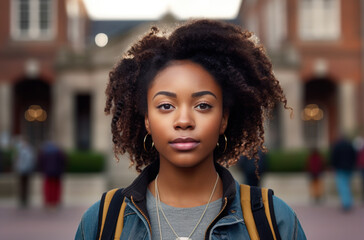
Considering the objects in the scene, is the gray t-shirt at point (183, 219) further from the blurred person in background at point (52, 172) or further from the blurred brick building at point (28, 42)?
the blurred brick building at point (28, 42)

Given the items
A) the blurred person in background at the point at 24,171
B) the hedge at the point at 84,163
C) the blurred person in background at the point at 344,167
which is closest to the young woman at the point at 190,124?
the blurred person in background at the point at 344,167

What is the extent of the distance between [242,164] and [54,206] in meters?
4.66

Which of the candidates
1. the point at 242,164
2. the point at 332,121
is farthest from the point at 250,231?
the point at 332,121

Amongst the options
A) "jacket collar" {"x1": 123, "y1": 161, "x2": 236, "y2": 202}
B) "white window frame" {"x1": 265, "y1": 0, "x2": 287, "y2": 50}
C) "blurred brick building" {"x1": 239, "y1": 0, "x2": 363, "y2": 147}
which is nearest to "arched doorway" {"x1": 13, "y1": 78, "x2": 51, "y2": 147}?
"white window frame" {"x1": 265, "y1": 0, "x2": 287, "y2": 50}

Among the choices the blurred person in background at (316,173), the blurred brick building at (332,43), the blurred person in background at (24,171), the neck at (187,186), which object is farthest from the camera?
the blurred brick building at (332,43)

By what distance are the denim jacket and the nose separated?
0.98ft

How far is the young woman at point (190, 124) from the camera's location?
7.06ft

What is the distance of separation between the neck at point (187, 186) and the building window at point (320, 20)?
73.4 ft

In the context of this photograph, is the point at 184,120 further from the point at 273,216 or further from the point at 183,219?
the point at 273,216

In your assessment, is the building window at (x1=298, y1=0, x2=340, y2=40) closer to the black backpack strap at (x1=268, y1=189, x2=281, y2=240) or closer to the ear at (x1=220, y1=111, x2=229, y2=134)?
the ear at (x1=220, y1=111, x2=229, y2=134)

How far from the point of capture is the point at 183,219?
86.0 inches

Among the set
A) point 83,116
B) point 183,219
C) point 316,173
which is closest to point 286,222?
point 183,219

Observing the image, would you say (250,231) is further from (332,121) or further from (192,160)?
(332,121)

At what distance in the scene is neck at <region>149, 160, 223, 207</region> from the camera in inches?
89.3
